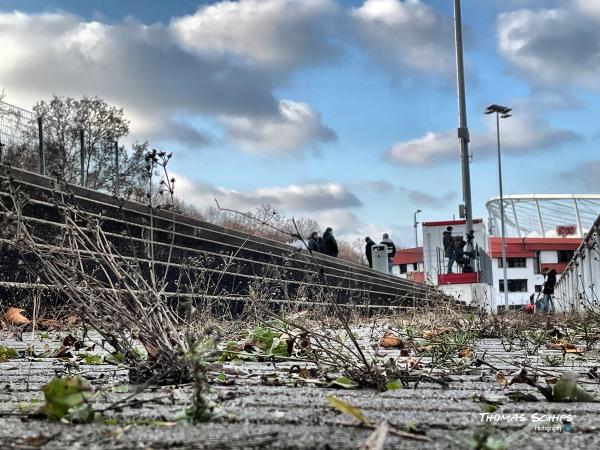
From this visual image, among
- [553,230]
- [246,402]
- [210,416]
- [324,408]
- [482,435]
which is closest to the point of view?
[482,435]

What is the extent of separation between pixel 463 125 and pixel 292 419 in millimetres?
23522

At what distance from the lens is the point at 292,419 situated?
187 centimetres

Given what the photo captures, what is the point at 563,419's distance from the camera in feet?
6.57

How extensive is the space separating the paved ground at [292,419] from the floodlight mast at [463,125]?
21511mm

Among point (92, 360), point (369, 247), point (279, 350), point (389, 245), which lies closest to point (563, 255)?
point (389, 245)

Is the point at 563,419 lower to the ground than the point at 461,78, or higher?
lower

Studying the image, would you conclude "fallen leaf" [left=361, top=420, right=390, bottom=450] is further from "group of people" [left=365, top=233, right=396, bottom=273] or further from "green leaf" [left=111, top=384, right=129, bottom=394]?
"group of people" [left=365, top=233, right=396, bottom=273]

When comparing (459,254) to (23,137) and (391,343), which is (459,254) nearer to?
(23,137)

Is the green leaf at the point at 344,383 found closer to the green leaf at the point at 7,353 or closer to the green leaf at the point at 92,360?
the green leaf at the point at 92,360

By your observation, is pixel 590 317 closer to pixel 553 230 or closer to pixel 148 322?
pixel 148 322

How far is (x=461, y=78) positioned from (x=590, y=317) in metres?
18.8

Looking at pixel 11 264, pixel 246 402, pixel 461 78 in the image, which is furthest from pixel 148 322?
pixel 461 78

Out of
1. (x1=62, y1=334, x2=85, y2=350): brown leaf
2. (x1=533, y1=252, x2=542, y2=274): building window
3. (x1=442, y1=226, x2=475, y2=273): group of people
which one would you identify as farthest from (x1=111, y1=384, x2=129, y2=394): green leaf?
(x1=533, y1=252, x2=542, y2=274): building window

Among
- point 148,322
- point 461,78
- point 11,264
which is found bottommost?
point 148,322
